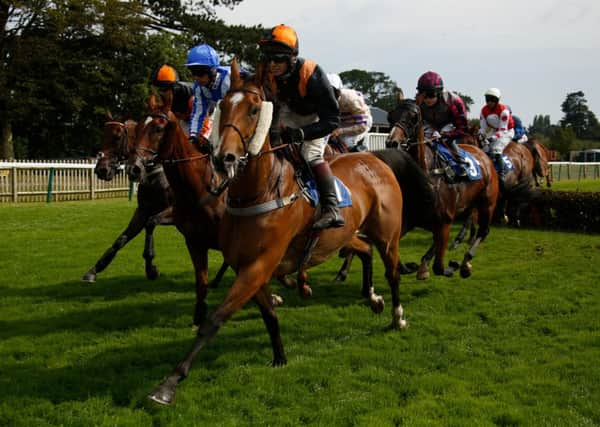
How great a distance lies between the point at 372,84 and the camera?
14100 cm

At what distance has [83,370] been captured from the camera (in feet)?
17.5

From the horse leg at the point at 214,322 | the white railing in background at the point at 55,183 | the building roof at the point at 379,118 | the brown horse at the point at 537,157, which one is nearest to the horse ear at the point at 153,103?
the horse leg at the point at 214,322

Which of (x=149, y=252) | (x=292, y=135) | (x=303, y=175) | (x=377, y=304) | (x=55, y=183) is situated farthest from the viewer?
(x=55, y=183)

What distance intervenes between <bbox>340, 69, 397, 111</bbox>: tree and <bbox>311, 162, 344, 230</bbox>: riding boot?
5193 inches

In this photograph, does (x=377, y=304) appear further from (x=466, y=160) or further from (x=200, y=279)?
(x=466, y=160)

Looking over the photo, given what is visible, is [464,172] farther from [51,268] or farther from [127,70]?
[127,70]

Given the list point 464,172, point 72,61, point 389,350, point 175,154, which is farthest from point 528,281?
point 72,61

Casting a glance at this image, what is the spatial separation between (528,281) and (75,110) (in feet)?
99.2

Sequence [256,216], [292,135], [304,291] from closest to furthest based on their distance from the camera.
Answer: [256,216]
[292,135]
[304,291]

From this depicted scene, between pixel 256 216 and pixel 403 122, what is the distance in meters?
4.06

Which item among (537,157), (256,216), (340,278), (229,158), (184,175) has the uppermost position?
(537,157)

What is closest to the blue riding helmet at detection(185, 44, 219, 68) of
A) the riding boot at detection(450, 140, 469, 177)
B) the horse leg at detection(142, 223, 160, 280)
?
the horse leg at detection(142, 223, 160, 280)

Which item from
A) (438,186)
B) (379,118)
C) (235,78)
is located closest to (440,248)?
(438,186)

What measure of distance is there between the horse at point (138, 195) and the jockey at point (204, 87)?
0.93 metres
